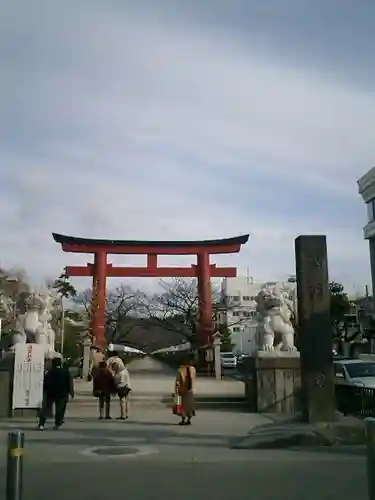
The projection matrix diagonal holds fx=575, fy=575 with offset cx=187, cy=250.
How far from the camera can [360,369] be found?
57.7 feet

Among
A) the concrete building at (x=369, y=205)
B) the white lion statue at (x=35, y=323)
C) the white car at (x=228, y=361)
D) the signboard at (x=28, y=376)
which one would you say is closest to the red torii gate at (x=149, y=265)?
the white lion statue at (x=35, y=323)

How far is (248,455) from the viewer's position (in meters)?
8.76

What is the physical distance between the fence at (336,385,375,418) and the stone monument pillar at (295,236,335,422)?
2.01 metres

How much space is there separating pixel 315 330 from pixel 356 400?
335 centimetres

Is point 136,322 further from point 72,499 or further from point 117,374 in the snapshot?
point 72,499

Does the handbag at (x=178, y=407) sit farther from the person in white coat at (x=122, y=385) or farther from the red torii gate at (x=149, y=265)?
the red torii gate at (x=149, y=265)

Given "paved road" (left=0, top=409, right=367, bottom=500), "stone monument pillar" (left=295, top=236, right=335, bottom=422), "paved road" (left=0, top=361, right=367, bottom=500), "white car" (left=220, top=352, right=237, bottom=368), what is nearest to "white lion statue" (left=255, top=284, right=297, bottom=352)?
"paved road" (left=0, top=361, right=367, bottom=500)

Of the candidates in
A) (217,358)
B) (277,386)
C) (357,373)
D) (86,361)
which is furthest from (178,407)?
(217,358)

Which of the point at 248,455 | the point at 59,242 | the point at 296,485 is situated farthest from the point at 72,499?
the point at 59,242

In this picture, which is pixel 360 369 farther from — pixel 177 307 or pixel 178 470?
pixel 177 307

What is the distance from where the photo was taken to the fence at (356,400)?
39.8ft

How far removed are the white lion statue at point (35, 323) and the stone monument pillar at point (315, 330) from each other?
8.16 metres

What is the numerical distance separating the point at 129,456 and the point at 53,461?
1.14 meters

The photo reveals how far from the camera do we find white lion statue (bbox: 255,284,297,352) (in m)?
16.2
